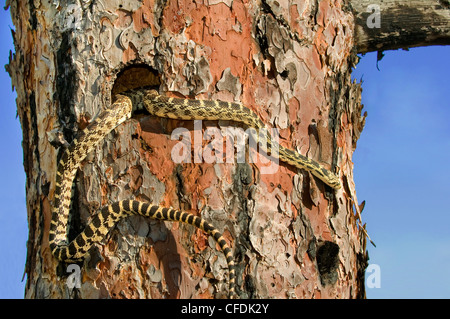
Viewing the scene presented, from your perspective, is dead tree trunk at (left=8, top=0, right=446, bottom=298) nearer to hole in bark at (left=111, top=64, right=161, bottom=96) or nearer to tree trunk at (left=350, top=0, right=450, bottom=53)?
hole in bark at (left=111, top=64, right=161, bottom=96)

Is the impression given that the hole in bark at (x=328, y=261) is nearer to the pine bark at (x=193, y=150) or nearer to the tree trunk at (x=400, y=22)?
the pine bark at (x=193, y=150)

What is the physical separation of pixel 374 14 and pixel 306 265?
11.0 feet

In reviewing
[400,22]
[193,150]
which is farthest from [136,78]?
[400,22]

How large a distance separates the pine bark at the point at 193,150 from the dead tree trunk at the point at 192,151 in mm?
12

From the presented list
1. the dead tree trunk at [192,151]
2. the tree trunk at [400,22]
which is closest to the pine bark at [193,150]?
the dead tree trunk at [192,151]

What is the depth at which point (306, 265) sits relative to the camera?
4.96m

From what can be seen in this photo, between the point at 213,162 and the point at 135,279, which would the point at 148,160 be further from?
the point at 135,279

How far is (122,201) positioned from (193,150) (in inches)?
32.9

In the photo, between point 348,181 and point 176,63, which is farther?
point 348,181

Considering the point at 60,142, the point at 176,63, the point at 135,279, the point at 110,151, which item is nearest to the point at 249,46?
the point at 176,63

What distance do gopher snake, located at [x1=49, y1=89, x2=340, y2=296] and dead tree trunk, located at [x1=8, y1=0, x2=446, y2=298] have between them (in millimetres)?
98

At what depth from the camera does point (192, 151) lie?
4.77 metres

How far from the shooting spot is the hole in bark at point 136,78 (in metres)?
4.98

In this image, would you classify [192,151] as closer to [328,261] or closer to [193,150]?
[193,150]
